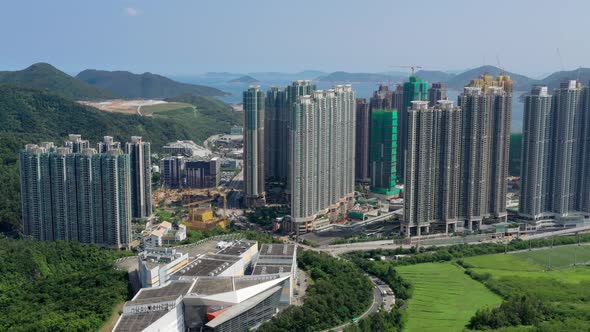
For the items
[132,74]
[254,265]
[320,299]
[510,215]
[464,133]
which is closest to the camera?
[320,299]

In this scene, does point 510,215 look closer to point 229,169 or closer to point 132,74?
point 229,169

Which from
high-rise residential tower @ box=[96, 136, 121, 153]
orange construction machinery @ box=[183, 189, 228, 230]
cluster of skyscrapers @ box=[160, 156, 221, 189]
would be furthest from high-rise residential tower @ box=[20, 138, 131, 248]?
cluster of skyscrapers @ box=[160, 156, 221, 189]

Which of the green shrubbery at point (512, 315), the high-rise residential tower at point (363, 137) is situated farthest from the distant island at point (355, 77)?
the green shrubbery at point (512, 315)

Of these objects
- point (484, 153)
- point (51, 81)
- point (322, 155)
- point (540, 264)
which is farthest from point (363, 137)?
point (51, 81)

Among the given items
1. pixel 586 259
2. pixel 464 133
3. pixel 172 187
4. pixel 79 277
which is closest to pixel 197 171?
pixel 172 187

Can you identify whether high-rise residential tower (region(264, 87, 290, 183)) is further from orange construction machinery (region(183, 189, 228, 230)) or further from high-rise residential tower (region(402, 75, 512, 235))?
high-rise residential tower (region(402, 75, 512, 235))
